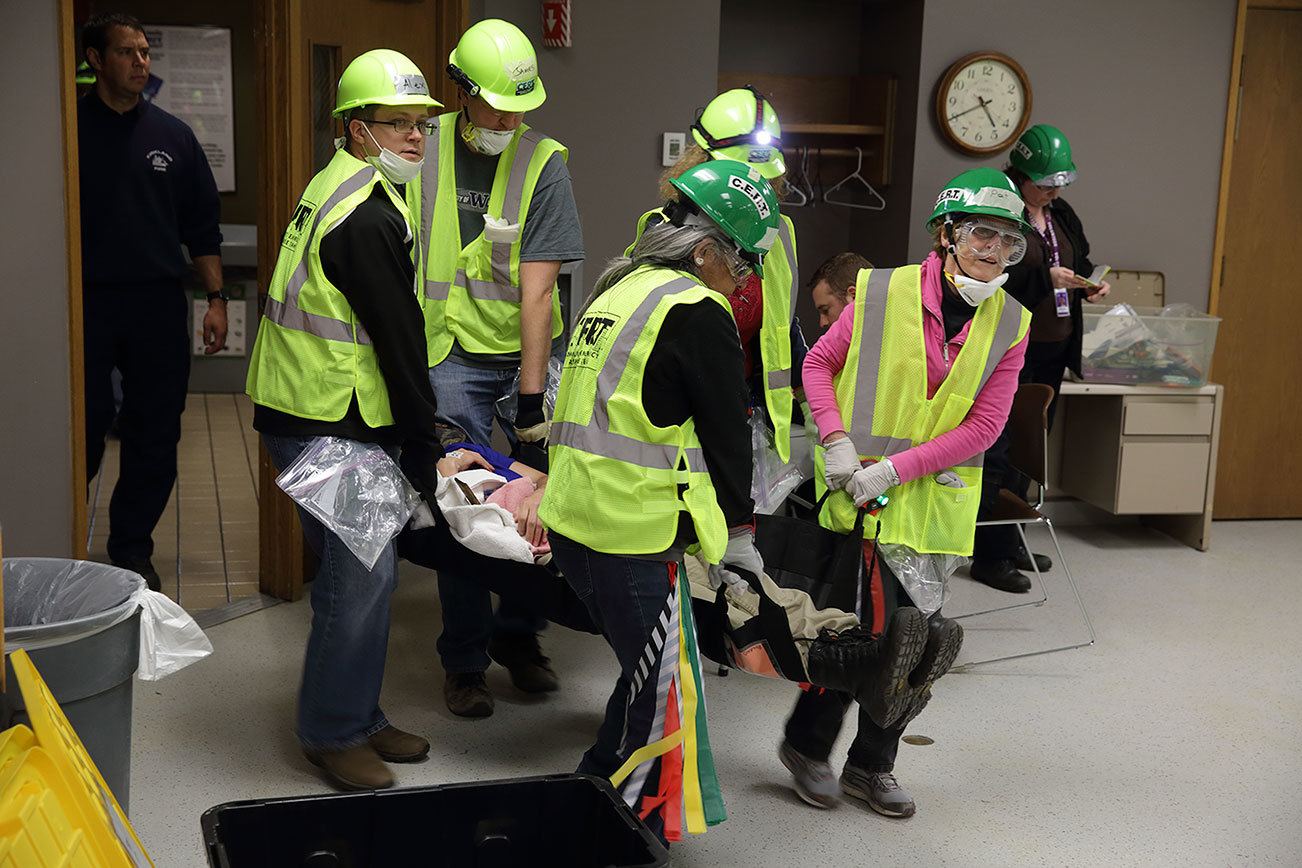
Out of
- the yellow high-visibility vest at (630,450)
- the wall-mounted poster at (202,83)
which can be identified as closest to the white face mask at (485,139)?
the yellow high-visibility vest at (630,450)

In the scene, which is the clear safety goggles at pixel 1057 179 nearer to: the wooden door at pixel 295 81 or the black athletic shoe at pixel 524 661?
the wooden door at pixel 295 81

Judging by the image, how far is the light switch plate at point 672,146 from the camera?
5117 mm

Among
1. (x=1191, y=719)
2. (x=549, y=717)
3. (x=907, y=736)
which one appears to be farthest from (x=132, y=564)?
(x=1191, y=719)

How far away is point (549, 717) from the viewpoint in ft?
11.8

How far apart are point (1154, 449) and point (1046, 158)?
130 centimetres

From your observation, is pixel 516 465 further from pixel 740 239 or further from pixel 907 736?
pixel 907 736

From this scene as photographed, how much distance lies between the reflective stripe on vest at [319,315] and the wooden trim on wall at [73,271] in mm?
897

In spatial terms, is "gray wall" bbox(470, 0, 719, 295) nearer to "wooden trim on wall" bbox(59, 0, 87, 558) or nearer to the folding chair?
the folding chair

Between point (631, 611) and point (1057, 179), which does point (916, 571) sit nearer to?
point (631, 611)

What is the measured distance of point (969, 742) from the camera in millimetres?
3584

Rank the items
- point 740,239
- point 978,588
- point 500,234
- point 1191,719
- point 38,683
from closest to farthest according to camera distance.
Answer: point 38,683 < point 740,239 < point 500,234 < point 1191,719 < point 978,588

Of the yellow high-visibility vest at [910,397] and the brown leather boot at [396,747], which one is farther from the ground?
the yellow high-visibility vest at [910,397]

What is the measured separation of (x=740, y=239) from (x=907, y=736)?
167 cm

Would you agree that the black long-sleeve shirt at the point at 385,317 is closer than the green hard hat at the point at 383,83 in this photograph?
Yes
